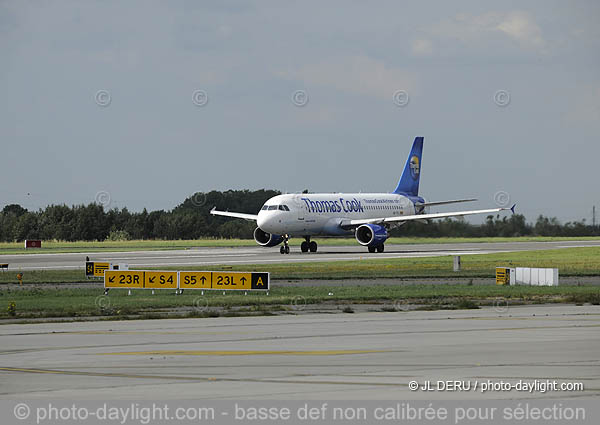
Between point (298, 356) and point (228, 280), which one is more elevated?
point (228, 280)

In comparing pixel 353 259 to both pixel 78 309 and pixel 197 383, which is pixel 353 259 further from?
pixel 197 383

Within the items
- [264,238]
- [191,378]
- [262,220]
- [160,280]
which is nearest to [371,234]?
[262,220]

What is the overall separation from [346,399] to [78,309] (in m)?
18.9

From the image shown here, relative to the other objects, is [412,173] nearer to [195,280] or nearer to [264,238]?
[264,238]

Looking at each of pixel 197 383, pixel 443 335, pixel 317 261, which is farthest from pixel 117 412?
pixel 317 261

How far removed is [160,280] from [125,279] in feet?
4.53

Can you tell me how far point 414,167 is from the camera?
93438mm

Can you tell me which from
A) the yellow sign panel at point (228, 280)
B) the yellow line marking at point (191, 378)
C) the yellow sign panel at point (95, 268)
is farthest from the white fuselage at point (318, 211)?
the yellow line marking at point (191, 378)

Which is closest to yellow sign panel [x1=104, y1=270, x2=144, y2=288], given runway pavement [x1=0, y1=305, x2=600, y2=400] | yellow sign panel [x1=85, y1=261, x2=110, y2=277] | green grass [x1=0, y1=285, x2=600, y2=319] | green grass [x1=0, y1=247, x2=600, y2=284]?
green grass [x1=0, y1=285, x2=600, y2=319]

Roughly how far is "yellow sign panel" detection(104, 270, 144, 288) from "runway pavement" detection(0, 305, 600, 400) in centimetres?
1163

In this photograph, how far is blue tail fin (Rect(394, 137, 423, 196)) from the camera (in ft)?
303

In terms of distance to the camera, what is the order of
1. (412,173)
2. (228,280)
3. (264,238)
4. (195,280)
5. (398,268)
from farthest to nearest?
(412,173) < (264,238) < (398,268) < (195,280) < (228,280)

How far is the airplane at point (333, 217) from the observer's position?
243 ft

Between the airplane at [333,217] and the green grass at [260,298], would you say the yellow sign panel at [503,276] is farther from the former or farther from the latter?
the airplane at [333,217]
